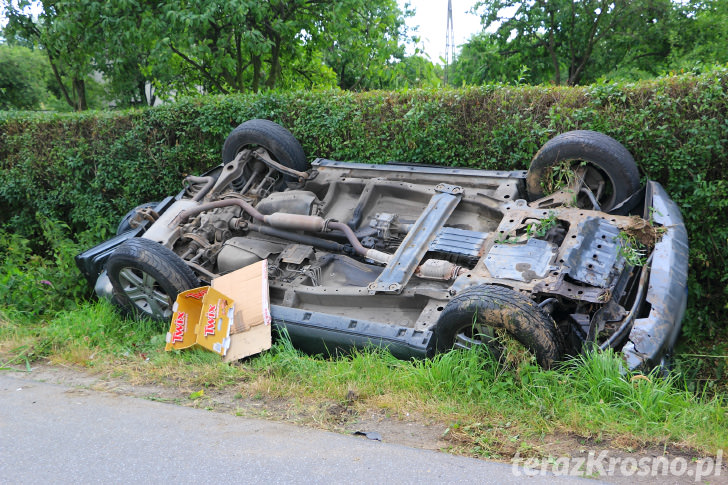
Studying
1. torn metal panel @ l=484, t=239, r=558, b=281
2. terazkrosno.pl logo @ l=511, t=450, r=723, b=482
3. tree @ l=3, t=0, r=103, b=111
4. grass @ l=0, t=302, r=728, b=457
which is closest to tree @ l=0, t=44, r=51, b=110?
tree @ l=3, t=0, r=103, b=111

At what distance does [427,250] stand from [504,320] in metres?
1.26

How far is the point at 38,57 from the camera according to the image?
60.5 ft

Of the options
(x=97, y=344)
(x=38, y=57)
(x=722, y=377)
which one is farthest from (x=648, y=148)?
(x=38, y=57)

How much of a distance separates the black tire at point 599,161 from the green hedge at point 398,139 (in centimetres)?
56

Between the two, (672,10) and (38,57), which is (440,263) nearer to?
(672,10)

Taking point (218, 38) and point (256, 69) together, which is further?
point (256, 69)

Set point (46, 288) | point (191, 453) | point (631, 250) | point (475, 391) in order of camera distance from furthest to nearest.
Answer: point (46, 288), point (631, 250), point (475, 391), point (191, 453)

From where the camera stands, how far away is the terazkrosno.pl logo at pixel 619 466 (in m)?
2.88

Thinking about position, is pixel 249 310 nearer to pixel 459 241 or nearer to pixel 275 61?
pixel 459 241

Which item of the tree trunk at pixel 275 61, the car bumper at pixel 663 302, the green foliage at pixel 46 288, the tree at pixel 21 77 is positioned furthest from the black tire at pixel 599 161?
the tree at pixel 21 77

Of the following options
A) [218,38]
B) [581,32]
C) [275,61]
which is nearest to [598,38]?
[581,32]

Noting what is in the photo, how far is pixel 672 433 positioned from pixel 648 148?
9.65 feet

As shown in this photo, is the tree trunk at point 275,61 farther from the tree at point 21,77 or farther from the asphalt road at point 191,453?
the tree at point 21,77

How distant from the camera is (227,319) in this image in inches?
190
